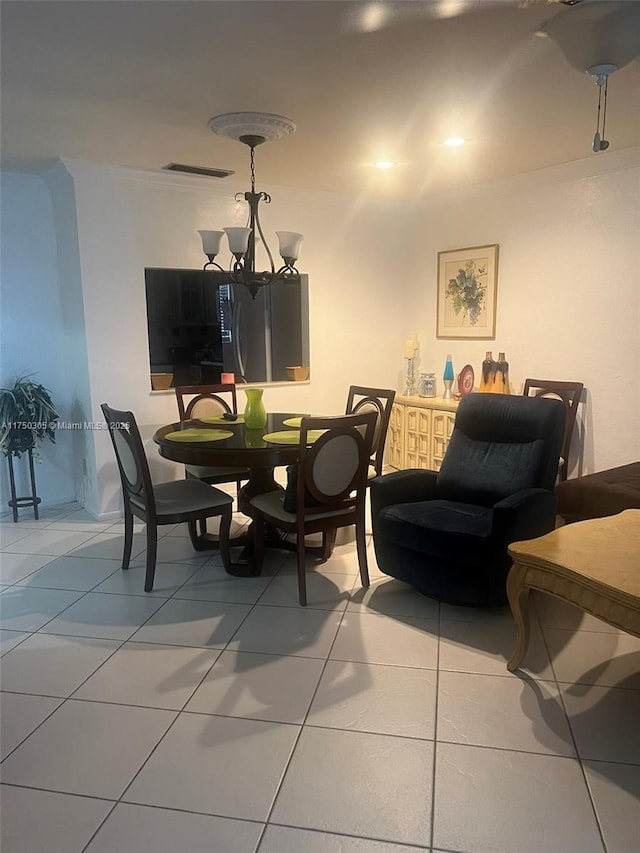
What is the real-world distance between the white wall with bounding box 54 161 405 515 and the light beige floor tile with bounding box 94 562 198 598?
1.06 m

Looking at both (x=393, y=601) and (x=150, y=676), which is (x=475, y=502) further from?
(x=150, y=676)

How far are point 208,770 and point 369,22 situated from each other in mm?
2566

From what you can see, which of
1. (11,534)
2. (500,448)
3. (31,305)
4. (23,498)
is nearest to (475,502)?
(500,448)

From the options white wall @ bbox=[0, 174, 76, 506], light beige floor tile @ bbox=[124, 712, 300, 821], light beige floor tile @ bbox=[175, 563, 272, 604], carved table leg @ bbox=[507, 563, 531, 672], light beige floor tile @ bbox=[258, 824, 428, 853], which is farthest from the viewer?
white wall @ bbox=[0, 174, 76, 506]

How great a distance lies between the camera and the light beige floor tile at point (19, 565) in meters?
3.32

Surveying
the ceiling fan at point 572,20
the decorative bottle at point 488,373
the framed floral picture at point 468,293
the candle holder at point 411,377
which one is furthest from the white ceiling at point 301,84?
the candle holder at point 411,377

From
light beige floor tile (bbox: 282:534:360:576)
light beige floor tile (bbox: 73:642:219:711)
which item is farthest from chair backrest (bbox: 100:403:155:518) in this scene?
light beige floor tile (bbox: 282:534:360:576)

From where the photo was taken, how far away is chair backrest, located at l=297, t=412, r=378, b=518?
2846mm

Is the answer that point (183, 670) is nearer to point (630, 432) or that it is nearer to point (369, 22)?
point (369, 22)

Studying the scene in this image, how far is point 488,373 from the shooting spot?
15.1 feet

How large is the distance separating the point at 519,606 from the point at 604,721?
0.46 metres

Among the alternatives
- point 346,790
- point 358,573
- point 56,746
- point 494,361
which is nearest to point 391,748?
point 346,790

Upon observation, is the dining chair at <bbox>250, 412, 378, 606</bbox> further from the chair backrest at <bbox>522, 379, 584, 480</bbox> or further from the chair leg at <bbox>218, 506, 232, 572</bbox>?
the chair backrest at <bbox>522, 379, 584, 480</bbox>

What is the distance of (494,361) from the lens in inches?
182
